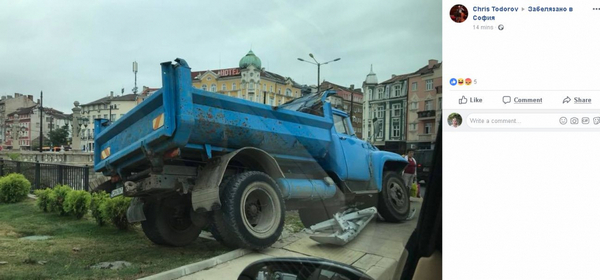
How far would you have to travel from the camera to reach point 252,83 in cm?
137

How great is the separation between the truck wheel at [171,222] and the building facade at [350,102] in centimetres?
81

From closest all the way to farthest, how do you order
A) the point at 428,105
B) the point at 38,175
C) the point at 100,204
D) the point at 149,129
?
1. the point at 428,105
2. the point at 149,129
3. the point at 100,204
4. the point at 38,175

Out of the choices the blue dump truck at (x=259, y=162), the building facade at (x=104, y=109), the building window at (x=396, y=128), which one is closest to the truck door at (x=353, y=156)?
the blue dump truck at (x=259, y=162)

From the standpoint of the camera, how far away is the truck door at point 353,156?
146 centimetres

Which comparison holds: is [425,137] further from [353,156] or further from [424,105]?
[353,156]

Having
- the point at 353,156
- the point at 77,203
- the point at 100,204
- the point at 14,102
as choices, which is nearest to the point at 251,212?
the point at 353,156

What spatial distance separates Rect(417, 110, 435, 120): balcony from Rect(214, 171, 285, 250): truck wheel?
0.60 m

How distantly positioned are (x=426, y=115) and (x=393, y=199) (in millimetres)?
374

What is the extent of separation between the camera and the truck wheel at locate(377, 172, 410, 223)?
1410 mm
